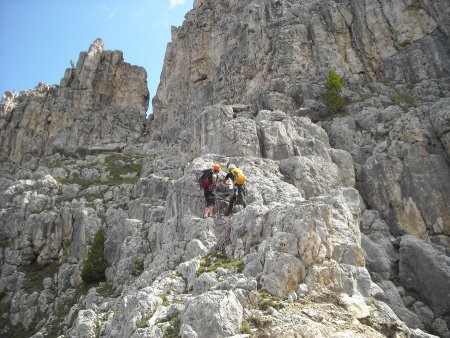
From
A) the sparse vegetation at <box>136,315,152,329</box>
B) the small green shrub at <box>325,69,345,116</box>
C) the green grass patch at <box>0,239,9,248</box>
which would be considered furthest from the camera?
the green grass patch at <box>0,239,9,248</box>

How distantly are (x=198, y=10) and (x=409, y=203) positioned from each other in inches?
3285

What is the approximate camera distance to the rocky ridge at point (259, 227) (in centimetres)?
1622

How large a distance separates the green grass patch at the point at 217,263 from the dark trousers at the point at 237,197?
4195mm

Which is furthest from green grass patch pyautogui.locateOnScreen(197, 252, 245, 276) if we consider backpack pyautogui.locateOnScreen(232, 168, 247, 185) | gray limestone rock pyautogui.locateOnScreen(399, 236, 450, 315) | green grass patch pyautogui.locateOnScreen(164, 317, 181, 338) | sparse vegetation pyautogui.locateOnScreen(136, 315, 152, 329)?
gray limestone rock pyautogui.locateOnScreen(399, 236, 450, 315)

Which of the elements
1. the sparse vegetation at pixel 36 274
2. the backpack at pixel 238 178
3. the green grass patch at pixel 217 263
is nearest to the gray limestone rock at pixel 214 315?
the green grass patch at pixel 217 263

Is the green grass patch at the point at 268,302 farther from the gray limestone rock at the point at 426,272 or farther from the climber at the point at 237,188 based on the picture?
the gray limestone rock at the point at 426,272

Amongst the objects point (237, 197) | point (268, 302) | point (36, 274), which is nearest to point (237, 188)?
point (237, 197)

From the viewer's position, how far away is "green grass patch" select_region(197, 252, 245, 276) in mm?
19016

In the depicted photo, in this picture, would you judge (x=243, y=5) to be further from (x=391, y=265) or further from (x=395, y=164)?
(x=391, y=265)

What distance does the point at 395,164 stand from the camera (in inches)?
1582

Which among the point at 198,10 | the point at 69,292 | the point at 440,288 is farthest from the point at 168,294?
the point at 198,10

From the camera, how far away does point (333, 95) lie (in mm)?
56312

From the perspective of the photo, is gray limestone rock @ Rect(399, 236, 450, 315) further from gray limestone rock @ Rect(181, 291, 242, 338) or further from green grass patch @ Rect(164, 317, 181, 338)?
green grass patch @ Rect(164, 317, 181, 338)

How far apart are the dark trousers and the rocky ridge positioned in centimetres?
102
